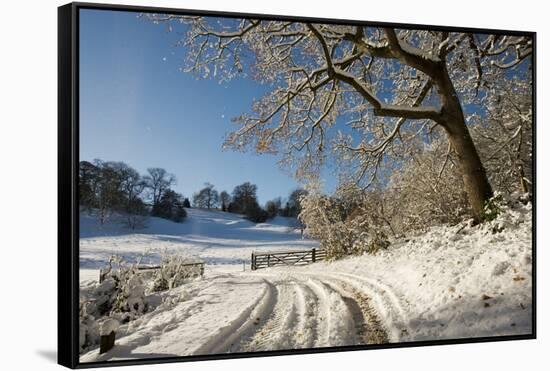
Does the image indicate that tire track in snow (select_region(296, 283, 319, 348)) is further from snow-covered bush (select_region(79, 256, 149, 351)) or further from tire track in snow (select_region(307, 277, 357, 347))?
snow-covered bush (select_region(79, 256, 149, 351))

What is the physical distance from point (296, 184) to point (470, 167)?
158 cm

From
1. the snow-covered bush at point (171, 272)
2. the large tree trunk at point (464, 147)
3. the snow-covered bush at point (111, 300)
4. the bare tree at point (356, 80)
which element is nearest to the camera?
the snow-covered bush at point (111, 300)

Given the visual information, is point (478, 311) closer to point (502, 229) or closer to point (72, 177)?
point (502, 229)

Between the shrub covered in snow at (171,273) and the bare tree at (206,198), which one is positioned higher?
the bare tree at (206,198)

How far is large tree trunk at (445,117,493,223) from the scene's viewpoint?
5926 mm

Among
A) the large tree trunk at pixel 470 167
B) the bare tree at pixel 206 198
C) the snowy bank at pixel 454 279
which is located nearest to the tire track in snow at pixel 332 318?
the snowy bank at pixel 454 279

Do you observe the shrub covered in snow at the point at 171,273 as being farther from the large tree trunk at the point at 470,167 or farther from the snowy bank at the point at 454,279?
the large tree trunk at the point at 470,167

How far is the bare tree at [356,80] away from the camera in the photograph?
5289mm

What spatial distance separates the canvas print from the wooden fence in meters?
0.02

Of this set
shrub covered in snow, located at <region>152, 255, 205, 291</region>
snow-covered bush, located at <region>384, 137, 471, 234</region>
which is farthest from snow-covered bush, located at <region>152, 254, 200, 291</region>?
snow-covered bush, located at <region>384, 137, 471, 234</region>

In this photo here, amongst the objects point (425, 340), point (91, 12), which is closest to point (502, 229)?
point (425, 340)

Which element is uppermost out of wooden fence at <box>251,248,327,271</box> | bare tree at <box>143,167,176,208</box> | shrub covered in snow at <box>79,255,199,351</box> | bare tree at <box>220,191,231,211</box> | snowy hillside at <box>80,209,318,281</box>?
bare tree at <box>143,167,176,208</box>

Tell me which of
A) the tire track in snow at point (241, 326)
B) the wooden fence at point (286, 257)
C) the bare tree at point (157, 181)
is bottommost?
the tire track in snow at point (241, 326)

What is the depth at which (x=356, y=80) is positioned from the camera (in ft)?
18.5
